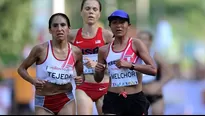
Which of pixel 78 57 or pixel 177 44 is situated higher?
pixel 78 57

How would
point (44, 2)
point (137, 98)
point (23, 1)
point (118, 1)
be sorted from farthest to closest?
point (118, 1) < point (44, 2) < point (23, 1) < point (137, 98)

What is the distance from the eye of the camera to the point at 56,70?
9.59 meters

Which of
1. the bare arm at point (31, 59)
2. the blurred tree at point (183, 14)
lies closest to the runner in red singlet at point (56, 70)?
the bare arm at point (31, 59)

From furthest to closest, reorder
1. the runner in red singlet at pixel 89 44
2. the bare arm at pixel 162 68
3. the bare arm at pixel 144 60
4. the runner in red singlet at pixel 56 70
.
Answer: the bare arm at pixel 162 68 < the runner in red singlet at pixel 89 44 < the runner in red singlet at pixel 56 70 < the bare arm at pixel 144 60

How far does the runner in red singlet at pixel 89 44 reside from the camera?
10758 mm

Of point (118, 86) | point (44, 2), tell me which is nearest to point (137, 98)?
point (118, 86)

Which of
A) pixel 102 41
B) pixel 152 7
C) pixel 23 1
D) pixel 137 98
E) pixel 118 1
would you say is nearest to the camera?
pixel 137 98

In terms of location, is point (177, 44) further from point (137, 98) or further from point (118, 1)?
point (137, 98)

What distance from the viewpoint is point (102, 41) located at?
35.5 ft

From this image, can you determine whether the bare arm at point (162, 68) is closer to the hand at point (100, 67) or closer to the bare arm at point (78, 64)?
the bare arm at point (78, 64)

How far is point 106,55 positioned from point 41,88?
924 mm

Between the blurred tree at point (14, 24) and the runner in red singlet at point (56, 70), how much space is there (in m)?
22.0

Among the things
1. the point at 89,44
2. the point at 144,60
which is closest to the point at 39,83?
the point at 144,60

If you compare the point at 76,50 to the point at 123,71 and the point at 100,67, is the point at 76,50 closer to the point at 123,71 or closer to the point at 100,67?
the point at 100,67
